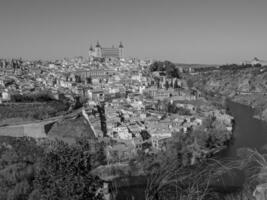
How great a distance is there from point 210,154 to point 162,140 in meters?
1.16

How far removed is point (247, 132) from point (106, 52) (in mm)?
19661

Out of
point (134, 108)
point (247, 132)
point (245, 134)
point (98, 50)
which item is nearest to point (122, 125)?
point (134, 108)

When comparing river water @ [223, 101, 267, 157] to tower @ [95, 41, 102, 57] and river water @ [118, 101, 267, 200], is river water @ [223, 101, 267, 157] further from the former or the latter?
tower @ [95, 41, 102, 57]

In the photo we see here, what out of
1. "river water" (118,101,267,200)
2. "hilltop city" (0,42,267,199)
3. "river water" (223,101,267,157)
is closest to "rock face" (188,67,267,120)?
"hilltop city" (0,42,267,199)

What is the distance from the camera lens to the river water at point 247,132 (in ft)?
20.9

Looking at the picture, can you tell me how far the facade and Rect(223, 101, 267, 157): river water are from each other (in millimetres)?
16624

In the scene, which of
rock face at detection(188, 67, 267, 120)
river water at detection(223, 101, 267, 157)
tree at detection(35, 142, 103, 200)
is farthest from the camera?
rock face at detection(188, 67, 267, 120)

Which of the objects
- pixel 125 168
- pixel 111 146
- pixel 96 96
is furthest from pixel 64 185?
pixel 96 96

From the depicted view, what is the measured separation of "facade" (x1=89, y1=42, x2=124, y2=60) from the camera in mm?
25094

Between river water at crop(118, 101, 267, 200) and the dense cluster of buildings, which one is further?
the dense cluster of buildings

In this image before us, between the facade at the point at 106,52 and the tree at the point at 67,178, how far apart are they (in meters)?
23.8

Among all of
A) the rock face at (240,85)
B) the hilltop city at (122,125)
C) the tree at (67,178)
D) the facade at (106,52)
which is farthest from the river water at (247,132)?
the facade at (106,52)

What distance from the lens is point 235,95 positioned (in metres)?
14.6

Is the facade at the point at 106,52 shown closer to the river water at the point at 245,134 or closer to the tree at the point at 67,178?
the river water at the point at 245,134
